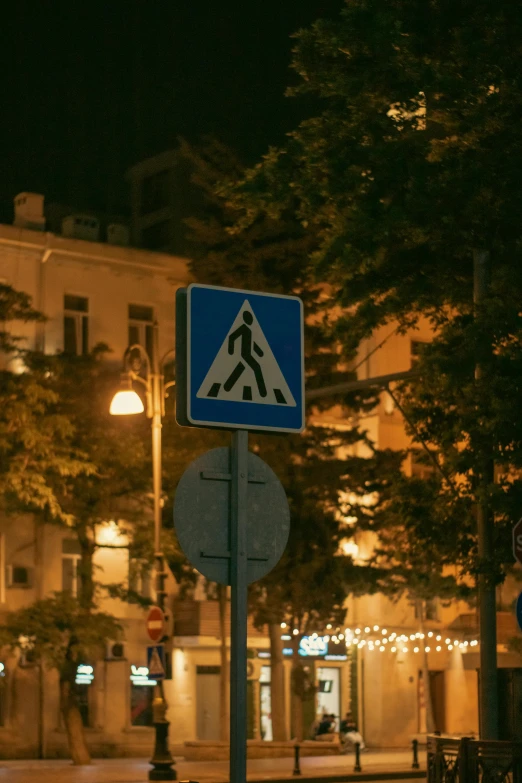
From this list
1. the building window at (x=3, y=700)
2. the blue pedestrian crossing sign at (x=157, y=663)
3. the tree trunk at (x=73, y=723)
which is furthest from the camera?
the building window at (x=3, y=700)

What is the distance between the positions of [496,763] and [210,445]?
22900 mm

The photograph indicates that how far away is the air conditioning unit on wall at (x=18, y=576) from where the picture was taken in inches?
1547

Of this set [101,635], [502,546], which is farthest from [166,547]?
[502,546]

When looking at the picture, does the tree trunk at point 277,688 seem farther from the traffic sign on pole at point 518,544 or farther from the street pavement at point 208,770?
the traffic sign on pole at point 518,544

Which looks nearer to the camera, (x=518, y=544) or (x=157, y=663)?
Answer: (x=518, y=544)

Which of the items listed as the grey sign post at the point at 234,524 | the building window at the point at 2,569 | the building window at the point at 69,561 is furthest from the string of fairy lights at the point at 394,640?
the grey sign post at the point at 234,524

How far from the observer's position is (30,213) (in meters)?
43.0

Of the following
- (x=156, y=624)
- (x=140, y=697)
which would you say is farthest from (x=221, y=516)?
(x=140, y=697)

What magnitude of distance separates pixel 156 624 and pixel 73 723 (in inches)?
316

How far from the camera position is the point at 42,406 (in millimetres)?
33219

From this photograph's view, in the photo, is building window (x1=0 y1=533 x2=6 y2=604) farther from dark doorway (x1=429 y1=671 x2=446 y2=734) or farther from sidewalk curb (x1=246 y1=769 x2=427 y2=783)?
dark doorway (x1=429 y1=671 x2=446 y2=734)

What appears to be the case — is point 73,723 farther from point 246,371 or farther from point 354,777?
point 246,371

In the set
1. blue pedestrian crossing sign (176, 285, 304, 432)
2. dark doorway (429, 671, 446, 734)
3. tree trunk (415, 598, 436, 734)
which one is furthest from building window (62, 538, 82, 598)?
blue pedestrian crossing sign (176, 285, 304, 432)

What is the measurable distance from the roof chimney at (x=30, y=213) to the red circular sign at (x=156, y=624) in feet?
60.0
